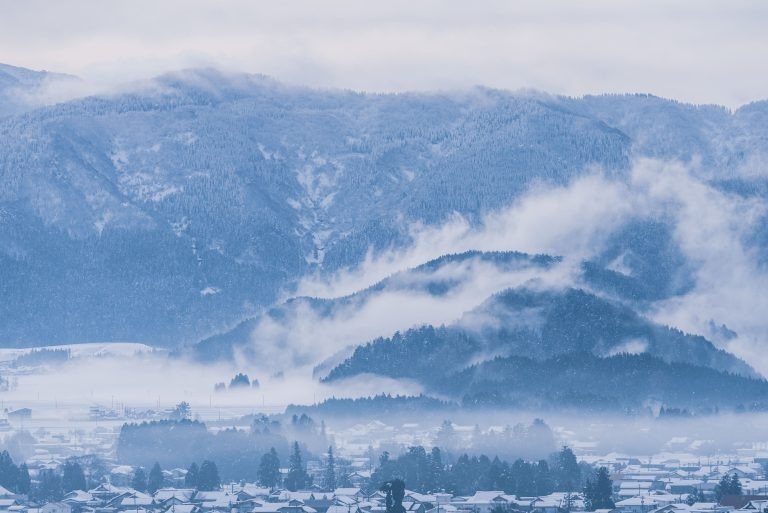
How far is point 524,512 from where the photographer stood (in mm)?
199250

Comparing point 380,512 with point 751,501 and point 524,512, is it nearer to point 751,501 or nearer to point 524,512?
point 524,512

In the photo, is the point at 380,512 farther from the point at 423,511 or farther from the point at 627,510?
the point at 627,510

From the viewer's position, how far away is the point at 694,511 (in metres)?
192

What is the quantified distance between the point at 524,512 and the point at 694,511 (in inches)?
473

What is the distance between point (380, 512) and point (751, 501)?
22698 millimetres

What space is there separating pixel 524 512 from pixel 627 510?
21.2 ft

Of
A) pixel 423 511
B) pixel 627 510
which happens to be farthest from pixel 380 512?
pixel 627 510

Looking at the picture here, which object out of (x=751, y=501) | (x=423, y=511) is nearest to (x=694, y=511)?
(x=751, y=501)

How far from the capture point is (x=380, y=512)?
646 feet

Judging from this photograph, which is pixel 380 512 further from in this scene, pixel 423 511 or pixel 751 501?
pixel 751 501

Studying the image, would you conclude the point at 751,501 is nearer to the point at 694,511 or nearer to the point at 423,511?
the point at 694,511

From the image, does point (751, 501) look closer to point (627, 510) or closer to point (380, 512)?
point (627, 510)

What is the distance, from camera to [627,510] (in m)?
200

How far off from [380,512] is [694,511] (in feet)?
63.5
